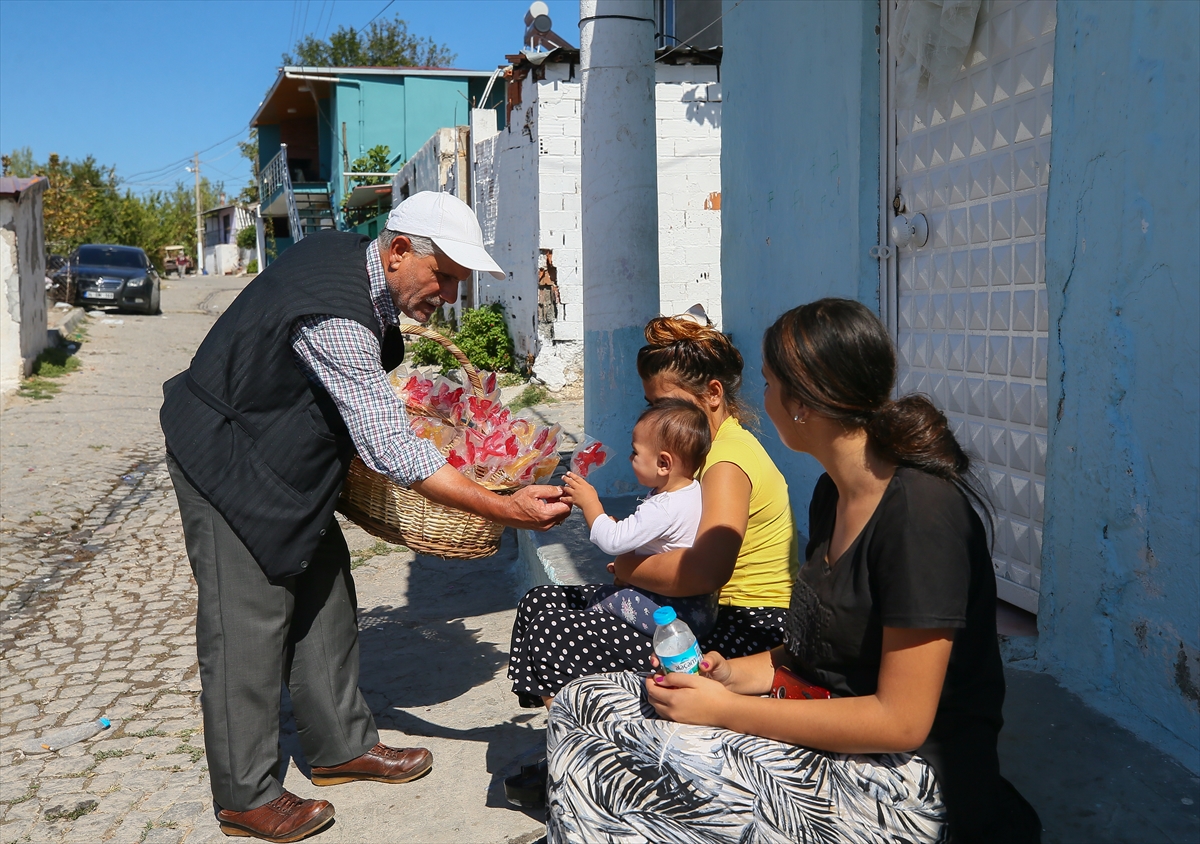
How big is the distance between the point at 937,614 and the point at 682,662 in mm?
552

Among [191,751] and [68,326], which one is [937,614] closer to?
[191,751]

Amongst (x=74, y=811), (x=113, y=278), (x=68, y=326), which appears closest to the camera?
(x=74, y=811)

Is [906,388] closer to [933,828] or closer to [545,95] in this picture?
[933,828]

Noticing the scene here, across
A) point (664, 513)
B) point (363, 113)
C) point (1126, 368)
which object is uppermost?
point (363, 113)

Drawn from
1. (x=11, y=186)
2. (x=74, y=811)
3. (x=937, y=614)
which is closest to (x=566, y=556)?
(x=74, y=811)

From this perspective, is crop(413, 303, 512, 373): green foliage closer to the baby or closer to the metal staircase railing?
the baby

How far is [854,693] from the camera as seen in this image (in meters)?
1.92

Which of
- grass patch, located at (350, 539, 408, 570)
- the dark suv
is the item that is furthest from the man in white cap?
the dark suv

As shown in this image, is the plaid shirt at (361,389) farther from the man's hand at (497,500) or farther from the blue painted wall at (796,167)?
the blue painted wall at (796,167)

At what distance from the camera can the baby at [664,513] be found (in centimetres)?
267

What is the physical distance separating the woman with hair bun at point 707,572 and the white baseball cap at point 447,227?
67cm

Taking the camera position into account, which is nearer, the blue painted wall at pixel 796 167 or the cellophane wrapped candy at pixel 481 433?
the cellophane wrapped candy at pixel 481 433

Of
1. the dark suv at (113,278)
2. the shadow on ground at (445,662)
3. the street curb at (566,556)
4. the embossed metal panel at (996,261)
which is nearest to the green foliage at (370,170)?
the dark suv at (113,278)

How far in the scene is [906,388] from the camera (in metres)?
4.43
